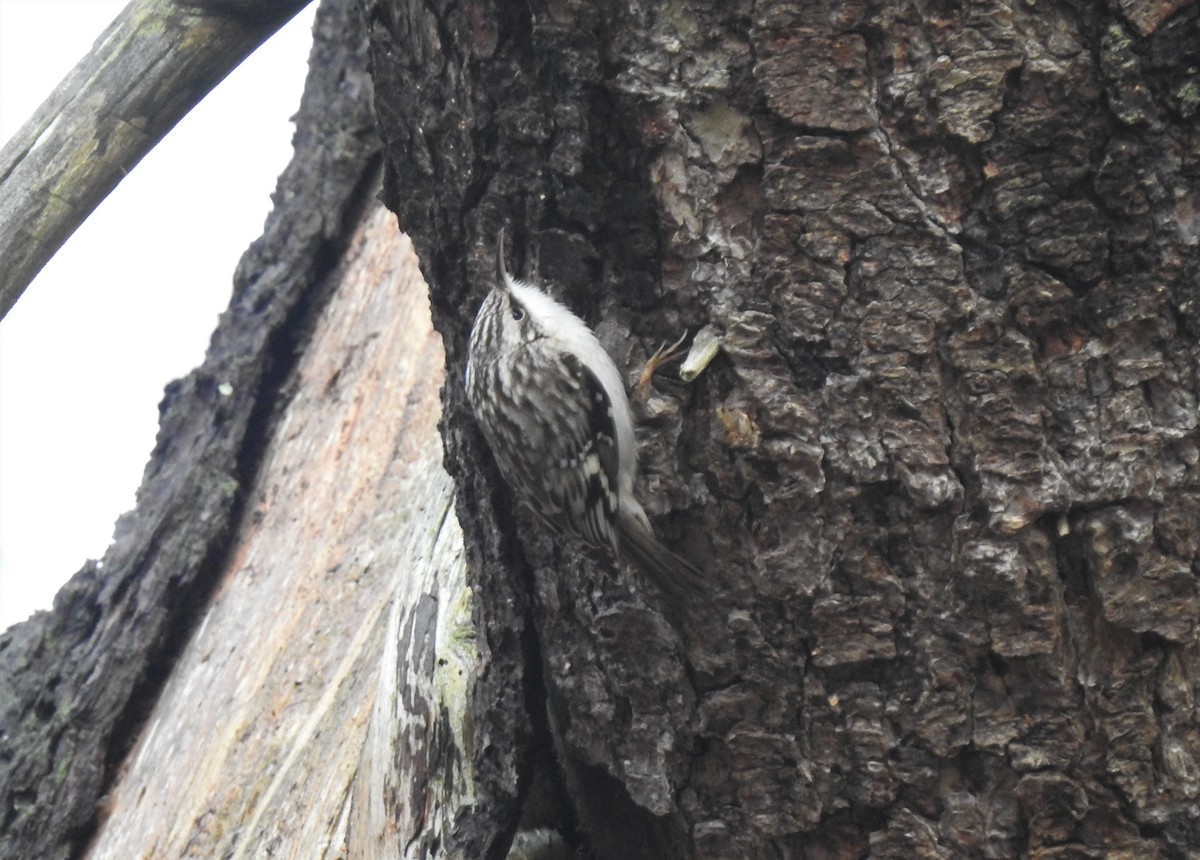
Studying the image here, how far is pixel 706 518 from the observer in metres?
1.70

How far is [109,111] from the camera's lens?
1.98 metres

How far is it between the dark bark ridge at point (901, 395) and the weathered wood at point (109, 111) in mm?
473

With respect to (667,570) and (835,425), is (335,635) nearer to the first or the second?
(667,570)

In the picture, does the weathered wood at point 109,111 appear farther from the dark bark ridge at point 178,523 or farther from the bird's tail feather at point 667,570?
the dark bark ridge at point 178,523

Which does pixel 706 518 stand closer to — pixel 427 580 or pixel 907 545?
pixel 907 545

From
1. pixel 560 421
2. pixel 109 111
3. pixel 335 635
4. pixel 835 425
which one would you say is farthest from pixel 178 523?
pixel 835 425

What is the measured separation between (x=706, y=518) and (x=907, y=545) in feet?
0.96

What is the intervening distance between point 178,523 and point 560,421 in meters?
1.25

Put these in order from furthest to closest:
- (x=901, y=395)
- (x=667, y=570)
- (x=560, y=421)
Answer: (x=560, y=421), (x=667, y=570), (x=901, y=395)

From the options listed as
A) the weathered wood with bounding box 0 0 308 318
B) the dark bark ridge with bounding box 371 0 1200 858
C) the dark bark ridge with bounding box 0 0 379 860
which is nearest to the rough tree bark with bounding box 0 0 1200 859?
the dark bark ridge with bounding box 371 0 1200 858

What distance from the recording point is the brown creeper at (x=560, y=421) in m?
1.91

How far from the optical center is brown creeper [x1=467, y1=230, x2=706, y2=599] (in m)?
1.91

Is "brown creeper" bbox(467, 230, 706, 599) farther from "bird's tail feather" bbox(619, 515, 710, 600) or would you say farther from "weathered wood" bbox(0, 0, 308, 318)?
"weathered wood" bbox(0, 0, 308, 318)

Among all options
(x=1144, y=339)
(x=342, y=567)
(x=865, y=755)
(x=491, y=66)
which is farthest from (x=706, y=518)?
(x=342, y=567)
